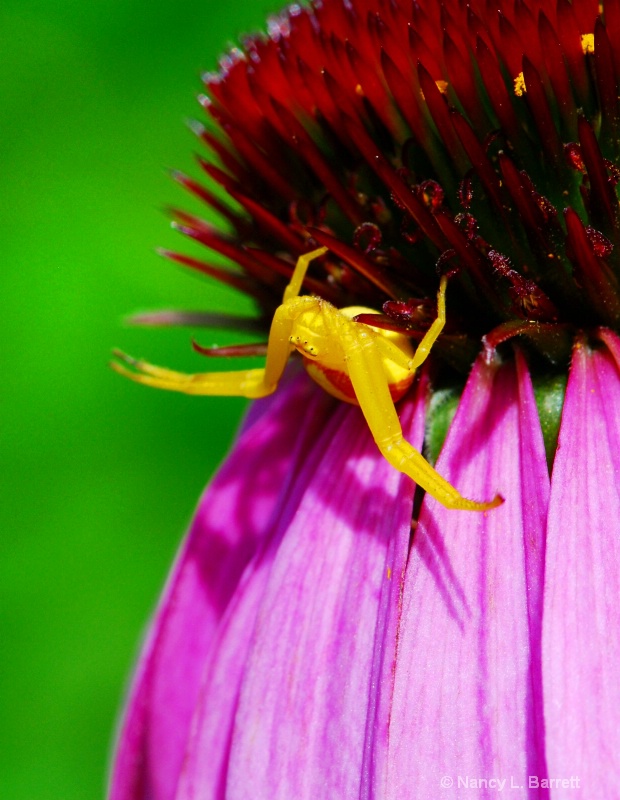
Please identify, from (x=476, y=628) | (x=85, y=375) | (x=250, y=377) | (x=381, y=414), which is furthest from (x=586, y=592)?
(x=85, y=375)

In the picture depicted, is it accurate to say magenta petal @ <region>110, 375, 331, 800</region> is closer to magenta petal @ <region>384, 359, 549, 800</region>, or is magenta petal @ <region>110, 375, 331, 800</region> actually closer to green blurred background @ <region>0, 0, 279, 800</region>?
magenta petal @ <region>384, 359, 549, 800</region>

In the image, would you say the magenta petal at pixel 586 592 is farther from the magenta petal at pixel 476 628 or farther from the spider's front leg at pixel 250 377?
the spider's front leg at pixel 250 377

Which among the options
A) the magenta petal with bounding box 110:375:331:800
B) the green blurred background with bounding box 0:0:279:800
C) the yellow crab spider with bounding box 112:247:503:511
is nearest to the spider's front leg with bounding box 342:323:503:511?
the yellow crab spider with bounding box 112:247:503:511

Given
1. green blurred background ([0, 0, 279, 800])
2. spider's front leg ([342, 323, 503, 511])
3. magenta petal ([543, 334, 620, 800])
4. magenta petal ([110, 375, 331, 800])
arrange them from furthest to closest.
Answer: green blurred background ([0, 0, 279, 800])
magenta petal ([110, 375, 331, 800])
spider's front leg ([342, 323, 503, 511])
magenta petal ([543, 334, 620, 800])

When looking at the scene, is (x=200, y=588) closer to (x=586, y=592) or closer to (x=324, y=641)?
(x=324, y=641)

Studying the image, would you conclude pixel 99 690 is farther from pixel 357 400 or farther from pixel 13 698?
pixel 357 400

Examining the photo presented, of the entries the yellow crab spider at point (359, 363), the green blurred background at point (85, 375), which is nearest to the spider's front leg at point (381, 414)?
the yellow crab spider at point (359, 363)

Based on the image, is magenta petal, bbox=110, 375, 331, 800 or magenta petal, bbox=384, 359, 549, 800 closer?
magenta petal, bbox=384, 359, 549, 800
